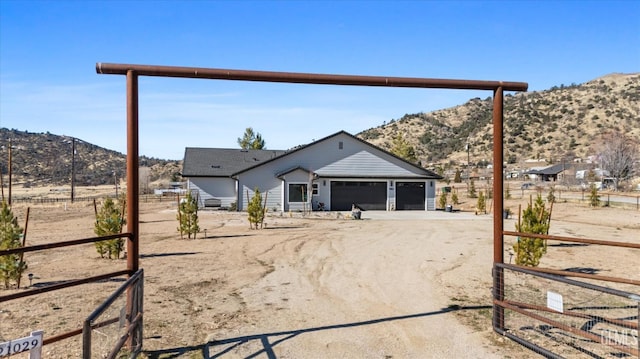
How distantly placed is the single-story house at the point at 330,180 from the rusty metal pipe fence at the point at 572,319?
989 inches

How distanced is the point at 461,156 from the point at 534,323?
102241 mm

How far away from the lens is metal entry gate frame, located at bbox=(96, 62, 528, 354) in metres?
6.23

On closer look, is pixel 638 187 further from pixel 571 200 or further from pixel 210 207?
pixel 210 207

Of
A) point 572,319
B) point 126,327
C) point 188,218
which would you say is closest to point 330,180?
point 188,218

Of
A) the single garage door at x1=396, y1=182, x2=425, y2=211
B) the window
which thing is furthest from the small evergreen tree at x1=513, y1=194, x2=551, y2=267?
the single garage door at x1=396, y1=182, x2=425, y2=211

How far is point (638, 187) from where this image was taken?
177ft

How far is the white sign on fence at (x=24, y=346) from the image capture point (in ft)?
11.3

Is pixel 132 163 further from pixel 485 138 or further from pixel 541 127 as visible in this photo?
pixel 485 138

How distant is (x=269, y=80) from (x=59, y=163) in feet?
365

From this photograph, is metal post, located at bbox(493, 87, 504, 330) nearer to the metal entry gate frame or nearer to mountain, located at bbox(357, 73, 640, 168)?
the metal entry gate frame

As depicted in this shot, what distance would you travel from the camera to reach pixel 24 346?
3604 mm

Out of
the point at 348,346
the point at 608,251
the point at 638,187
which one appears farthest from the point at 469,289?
the point at 638,187

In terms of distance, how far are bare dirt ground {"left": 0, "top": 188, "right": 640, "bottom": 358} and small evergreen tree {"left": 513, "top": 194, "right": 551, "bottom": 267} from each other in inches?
43.4

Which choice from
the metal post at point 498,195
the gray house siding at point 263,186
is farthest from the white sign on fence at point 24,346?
the gray house siding at point 263,186
